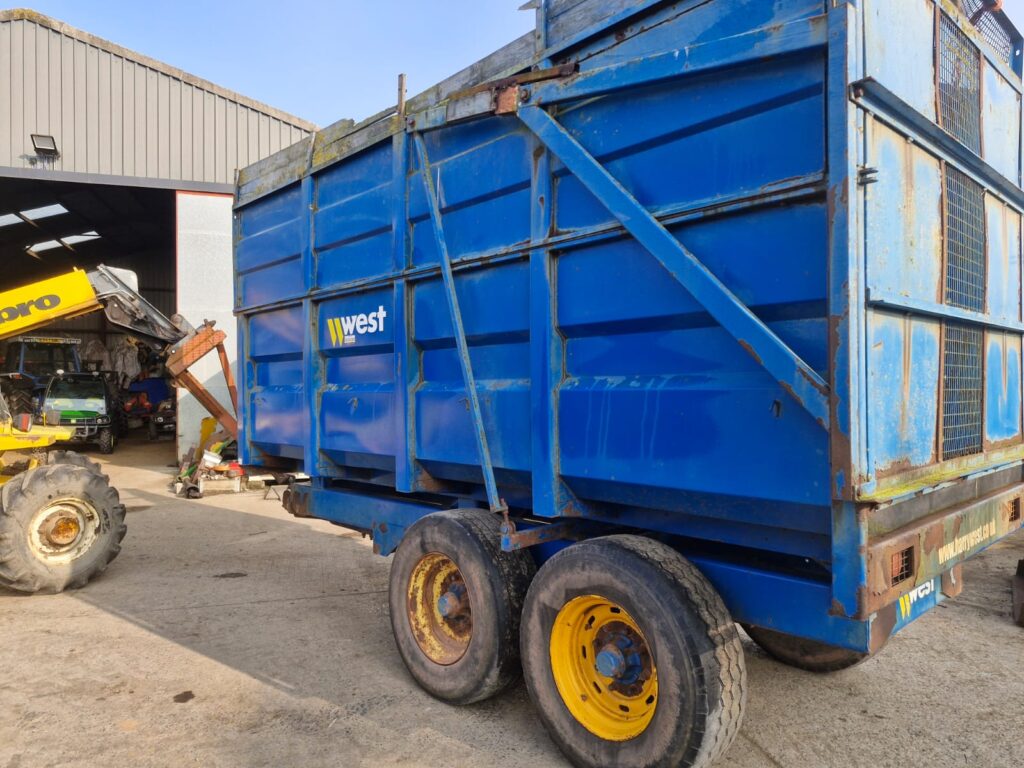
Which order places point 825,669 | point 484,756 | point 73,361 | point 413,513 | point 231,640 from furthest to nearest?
1. point 73,361
2. point 231,640
3. point 413,513
4. point 825,669
5. point 484,756

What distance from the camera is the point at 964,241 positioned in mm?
2857

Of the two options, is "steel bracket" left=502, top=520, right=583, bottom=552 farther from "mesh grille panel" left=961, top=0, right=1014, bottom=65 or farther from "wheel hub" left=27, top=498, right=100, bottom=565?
"wheel hub" left=27, top=498, right=100, bottom=565

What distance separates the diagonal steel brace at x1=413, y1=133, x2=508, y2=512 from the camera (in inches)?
128

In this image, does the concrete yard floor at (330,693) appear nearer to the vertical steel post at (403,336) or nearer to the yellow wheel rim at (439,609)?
the yellow wheel rim at (439,609)

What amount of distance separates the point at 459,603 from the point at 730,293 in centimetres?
209

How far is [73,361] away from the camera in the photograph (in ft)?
55.0

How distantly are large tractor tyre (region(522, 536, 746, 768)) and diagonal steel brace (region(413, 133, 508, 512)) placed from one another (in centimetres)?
52

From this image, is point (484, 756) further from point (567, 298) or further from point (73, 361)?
point (73, 361)

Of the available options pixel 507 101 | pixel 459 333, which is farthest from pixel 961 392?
pixel 507 101

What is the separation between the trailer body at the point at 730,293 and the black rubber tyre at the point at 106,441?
14.0 meters

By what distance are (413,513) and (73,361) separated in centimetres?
1636

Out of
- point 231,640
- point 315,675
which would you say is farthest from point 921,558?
point 231,640

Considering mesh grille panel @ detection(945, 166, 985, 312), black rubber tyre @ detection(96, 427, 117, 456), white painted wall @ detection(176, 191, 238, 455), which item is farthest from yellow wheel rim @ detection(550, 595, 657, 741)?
black rubber tyre @ detection(96, 427, 117, 456)

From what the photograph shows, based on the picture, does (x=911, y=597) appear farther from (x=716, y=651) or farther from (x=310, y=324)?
(x=310, y=324)
